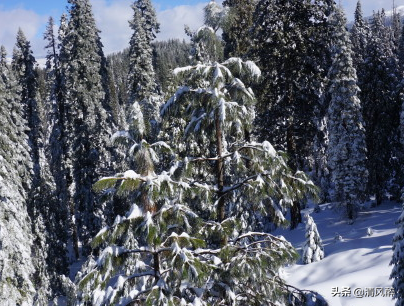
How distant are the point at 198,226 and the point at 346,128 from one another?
19038 millimetres

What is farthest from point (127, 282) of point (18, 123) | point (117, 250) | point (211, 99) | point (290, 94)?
point (18, 123)

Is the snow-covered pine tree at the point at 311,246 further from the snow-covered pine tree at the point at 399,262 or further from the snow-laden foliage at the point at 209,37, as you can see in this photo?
the snow-laden foliage at the point at 209,37

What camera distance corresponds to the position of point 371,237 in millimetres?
18359

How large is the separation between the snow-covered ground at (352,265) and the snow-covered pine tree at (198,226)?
7.80m

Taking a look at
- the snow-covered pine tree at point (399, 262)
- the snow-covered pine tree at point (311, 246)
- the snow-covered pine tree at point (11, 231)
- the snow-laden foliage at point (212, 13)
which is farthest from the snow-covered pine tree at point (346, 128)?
the snow-covered pine tree at point (11, 231)

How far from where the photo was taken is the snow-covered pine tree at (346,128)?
22484 millimetres

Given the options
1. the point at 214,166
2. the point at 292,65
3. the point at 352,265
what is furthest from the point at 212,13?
the point at 352,265

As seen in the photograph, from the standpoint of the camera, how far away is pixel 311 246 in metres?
17.0

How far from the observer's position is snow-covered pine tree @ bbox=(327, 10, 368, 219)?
22.5 metres

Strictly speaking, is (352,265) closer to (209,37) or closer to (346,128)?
(346,128)

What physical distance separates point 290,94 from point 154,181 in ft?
44.2

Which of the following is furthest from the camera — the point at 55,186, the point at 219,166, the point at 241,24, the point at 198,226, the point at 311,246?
the point at 55,186

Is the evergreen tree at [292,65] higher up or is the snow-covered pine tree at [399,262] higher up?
the evergreen tree at [292,65]

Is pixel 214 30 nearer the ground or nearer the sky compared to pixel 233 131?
nearer the sky
